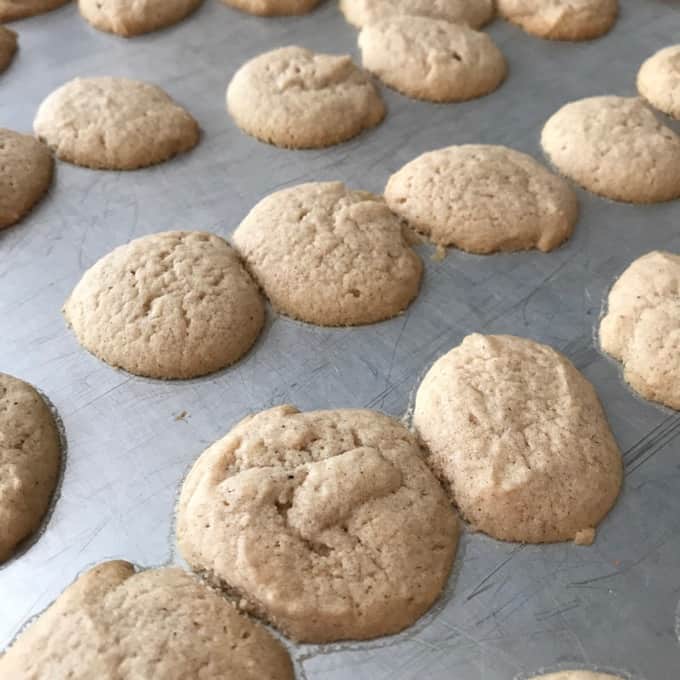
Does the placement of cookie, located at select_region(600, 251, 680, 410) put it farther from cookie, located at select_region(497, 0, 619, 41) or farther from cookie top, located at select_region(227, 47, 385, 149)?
cookie, located at select_region(497, 0, 619, 41)

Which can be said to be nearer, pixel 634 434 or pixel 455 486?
pixel 455 486

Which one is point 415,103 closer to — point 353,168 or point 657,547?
point 353,168

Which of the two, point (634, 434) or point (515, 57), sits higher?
point (515, 57)

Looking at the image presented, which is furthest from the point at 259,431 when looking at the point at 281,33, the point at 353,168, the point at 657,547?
the point at 281,33

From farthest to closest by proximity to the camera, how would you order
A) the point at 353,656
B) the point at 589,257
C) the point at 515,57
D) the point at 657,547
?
the point at 515,57 < the point at 589,257 < the point at 657,547 < the point at 353,656

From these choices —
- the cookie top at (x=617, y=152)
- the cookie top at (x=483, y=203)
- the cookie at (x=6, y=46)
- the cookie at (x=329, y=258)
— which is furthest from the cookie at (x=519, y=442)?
the cookie at (x=6, y=46)

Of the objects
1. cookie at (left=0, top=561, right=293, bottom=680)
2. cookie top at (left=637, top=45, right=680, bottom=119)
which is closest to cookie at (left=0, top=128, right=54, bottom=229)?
cookie at (left=0, top=561, right=293, bottom=680)

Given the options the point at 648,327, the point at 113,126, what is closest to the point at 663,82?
the point at 648,327

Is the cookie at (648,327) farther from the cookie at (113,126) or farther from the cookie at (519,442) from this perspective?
the cookie at (113,126)
